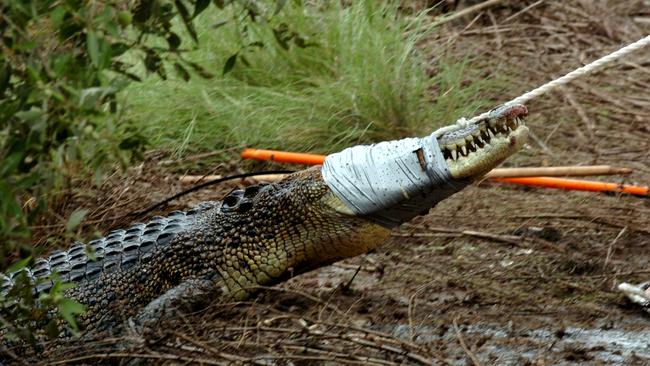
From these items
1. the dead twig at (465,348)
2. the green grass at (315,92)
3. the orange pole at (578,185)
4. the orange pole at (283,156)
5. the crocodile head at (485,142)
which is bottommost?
the orange pole at (578,185)

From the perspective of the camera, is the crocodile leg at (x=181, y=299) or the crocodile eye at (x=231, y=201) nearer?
the crocodile leg at (x=181, y=299)

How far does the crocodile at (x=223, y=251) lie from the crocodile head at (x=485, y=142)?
62mm

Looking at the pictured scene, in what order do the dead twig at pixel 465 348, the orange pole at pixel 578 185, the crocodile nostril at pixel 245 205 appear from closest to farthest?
the dead twig at pixel 465 348, the crocodile nostril at pixel 245 205, the orange pole at pixel 578 185

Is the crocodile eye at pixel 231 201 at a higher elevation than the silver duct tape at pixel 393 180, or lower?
lower

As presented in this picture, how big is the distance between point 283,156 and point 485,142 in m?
2.04

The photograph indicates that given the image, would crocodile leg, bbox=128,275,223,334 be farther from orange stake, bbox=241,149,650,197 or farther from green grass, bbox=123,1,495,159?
green grass, bbox=123,1,495,159

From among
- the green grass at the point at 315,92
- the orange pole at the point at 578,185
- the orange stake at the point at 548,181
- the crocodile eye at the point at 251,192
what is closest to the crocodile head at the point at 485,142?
the crocodile eye at the point at 251,192

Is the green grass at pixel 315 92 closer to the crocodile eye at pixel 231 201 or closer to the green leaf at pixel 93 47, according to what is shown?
the crocodile eye at pixel 231 201

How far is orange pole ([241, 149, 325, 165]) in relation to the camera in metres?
5.95

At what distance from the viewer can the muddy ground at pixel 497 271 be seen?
3.84m

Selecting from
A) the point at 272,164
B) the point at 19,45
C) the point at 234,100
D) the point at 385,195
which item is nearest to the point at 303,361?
the point at 385,195

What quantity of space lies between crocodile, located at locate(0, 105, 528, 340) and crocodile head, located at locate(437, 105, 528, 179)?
6 centimetres

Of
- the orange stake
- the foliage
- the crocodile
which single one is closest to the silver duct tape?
the crocodile

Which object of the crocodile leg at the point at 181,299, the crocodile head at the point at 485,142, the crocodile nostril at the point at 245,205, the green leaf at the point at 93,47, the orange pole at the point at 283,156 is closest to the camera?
the green leaf at the point at 93,47
